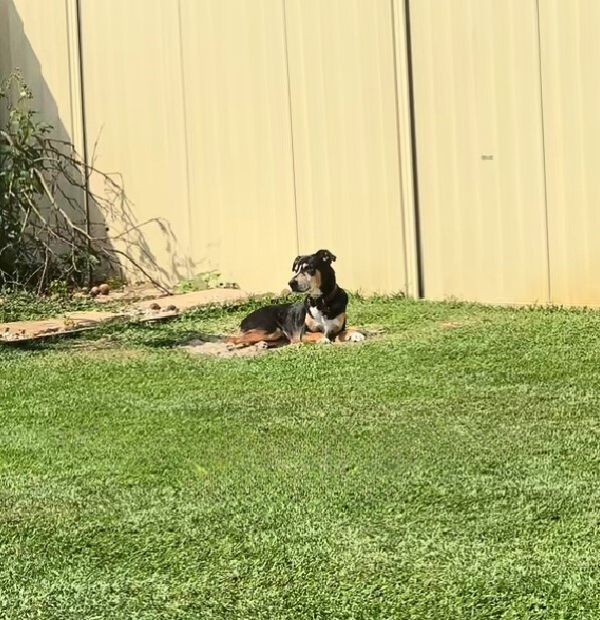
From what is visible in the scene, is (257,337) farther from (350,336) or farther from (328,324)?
(350,336)

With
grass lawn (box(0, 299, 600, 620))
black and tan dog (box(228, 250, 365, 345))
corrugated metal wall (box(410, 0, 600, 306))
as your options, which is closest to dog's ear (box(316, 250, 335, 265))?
black and tan dog (box(228, 250, 365, 345))

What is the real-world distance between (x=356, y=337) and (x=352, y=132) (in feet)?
7.97

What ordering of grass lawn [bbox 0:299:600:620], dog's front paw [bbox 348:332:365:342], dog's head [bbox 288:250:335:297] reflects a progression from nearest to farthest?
grass lawn [bbox 0:299:600:620] < dog's front paw [bbox 348:332:365:342] < dog's head [bbox 288:250:335:297]

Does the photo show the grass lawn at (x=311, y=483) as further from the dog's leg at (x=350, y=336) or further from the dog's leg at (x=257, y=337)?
the dog's leg at (x=257, y=337)

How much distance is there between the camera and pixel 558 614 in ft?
9.73

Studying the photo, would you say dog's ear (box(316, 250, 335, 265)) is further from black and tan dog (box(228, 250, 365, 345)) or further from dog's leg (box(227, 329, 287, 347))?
dog's leg (box(227, 329, 287, 347))

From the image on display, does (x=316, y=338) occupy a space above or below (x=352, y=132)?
below

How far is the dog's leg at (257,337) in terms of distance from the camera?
725cm

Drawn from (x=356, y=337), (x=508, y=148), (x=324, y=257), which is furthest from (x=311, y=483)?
(x=508, y=148)

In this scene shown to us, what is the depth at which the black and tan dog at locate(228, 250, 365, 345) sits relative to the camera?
23.7 ft

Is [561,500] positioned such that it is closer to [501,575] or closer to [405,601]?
[501,575]

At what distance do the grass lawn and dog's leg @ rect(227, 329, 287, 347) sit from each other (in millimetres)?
452

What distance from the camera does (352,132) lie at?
29.8 ft

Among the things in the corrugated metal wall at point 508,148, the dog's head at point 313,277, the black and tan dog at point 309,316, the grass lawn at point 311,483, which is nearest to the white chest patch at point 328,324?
the black and tan dog at point 309,316
